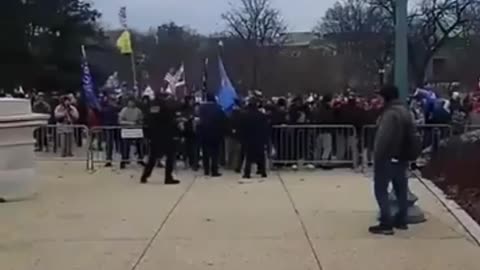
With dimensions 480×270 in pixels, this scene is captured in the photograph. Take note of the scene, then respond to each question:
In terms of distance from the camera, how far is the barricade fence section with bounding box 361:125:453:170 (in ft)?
69.4

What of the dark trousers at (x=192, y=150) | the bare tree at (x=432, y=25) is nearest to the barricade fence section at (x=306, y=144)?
the dark trousers at (x=192, y=150)

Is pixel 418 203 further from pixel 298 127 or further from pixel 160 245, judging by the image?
pixel 298 127

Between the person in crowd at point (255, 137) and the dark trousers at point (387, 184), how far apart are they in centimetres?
779

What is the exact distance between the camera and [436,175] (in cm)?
1822

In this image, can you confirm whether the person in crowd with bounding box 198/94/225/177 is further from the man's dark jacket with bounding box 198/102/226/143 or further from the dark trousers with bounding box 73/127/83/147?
the dark trousers with bounding box 73/127/83/147

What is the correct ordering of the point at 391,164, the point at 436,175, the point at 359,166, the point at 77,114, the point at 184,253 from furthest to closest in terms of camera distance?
the point at 77,114, the point at 359,166, the point at 436,175, the point at 391,164, the point at 184,253

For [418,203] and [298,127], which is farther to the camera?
[298,127]

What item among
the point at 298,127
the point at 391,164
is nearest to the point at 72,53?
the point at 298,127

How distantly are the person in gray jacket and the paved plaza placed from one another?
0.31 meters

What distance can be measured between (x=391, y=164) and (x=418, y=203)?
9.93ft

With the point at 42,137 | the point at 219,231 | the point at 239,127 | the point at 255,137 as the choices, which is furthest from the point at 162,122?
the point at 42,137

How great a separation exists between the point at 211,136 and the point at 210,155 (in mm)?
396

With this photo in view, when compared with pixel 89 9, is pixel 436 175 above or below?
below

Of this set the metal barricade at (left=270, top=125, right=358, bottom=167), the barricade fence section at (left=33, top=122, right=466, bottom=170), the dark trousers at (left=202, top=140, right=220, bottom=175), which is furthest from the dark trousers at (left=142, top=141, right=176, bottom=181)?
the metal barricade at (left=270, top=125, right=358, bottom=167)
